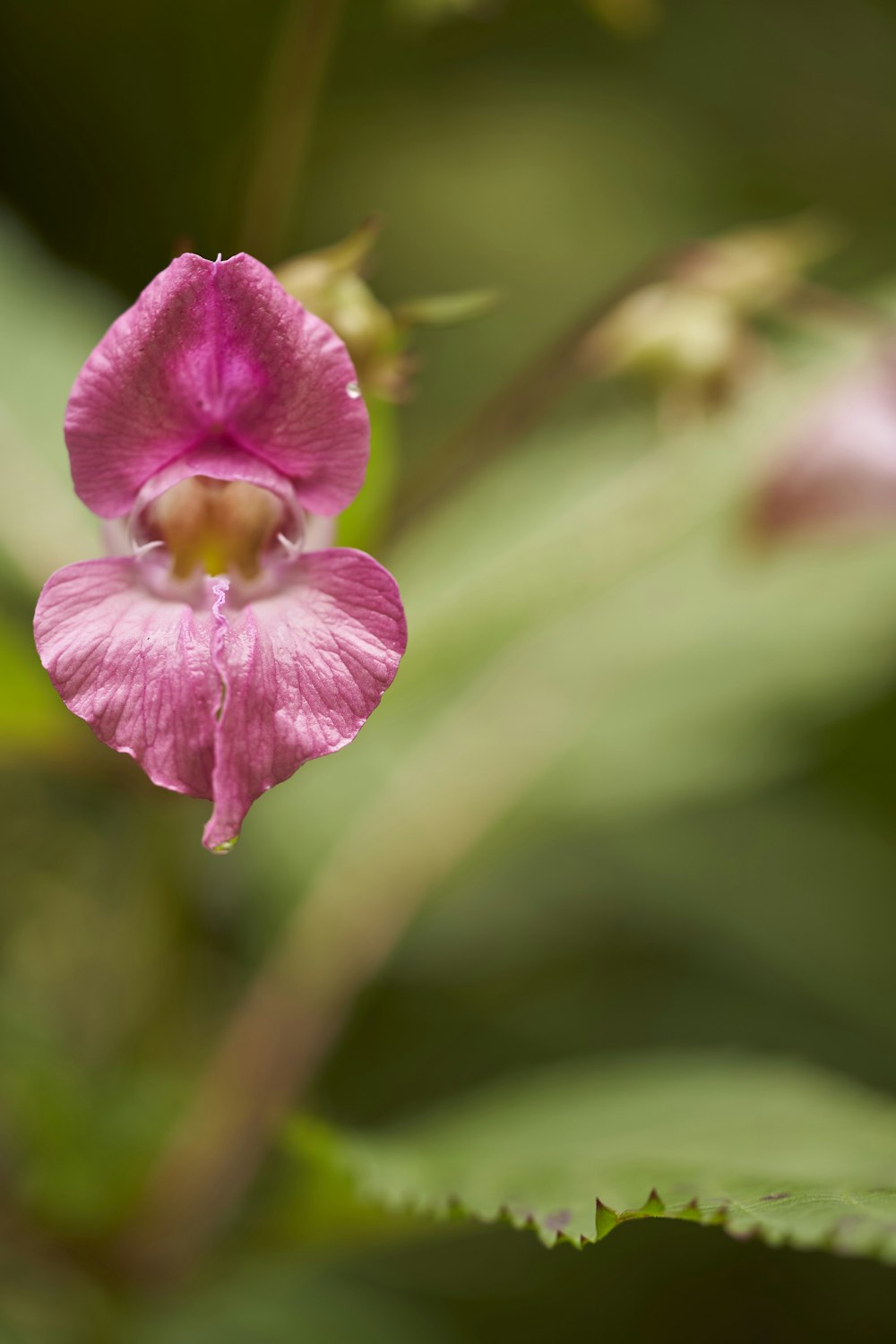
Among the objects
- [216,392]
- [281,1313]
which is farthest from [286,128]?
[281,1313]

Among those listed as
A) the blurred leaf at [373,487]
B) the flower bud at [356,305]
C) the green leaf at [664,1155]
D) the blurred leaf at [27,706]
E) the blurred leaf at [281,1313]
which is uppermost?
the blurred leaf at [373,487]

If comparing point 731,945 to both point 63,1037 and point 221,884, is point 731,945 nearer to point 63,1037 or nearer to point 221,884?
point 221,884

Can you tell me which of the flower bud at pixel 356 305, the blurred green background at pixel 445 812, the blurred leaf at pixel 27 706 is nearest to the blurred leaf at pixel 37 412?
the blurred green background at pixel 445 812

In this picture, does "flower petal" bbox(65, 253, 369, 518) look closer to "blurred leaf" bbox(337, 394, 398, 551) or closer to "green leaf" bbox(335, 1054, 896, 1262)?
"blurred leaf" bbox(337, 394, 398, 551)

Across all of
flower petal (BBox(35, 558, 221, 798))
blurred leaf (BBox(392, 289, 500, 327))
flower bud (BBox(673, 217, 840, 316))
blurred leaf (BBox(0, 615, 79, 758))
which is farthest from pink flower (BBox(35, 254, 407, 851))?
flower bud (BBox(673, 217, 840, 316))

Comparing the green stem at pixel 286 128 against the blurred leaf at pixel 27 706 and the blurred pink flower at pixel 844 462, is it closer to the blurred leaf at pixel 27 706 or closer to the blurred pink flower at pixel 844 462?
the blurred leaf at pixel 27 706

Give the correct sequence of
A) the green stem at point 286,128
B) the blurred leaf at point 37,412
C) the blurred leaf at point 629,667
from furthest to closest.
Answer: the blurred leaf at point 629,667
the blurred leaf at point 37,412
the green stem at point 286,128

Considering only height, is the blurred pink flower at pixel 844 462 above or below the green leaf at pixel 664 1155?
above

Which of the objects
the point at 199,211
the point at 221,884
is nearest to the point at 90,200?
the point at 199,211
